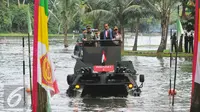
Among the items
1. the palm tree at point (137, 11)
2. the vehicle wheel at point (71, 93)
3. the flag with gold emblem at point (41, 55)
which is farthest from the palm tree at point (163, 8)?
the flag with gold emblem at point (41, 55)

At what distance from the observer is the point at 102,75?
14781 mm

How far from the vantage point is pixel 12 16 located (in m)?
87.7

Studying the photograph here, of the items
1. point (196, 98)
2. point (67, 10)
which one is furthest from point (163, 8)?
point (196, 98)

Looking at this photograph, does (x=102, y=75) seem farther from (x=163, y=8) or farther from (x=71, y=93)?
(x=163, y=8)

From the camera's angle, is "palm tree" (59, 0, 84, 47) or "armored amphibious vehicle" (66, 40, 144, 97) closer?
"armored amphibious vehicle" (66, 40, 144, 97)

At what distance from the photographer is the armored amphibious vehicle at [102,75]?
14578 millimetres

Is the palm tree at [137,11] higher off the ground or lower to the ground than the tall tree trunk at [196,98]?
higher

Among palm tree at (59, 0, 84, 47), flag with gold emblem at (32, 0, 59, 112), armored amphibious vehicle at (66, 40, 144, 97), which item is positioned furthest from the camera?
palm tree at (59, 0, 84, 47)

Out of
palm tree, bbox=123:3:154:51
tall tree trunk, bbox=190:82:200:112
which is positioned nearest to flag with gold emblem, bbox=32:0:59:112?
tall tree trunk, bbox=190:82:200:112

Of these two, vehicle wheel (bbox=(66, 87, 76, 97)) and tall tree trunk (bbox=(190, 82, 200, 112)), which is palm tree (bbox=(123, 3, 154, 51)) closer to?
vehicle wheel (bbox=(66, 87, 76, 97))

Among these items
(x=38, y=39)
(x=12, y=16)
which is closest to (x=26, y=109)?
(x=38, y=39)

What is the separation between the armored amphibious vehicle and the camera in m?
14.6

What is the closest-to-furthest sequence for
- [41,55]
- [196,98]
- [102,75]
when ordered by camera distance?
[41,55] → [196,98] → [102,75]

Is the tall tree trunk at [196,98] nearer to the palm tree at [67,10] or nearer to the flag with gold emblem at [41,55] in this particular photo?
the flag with gold emblem at [41,55]
